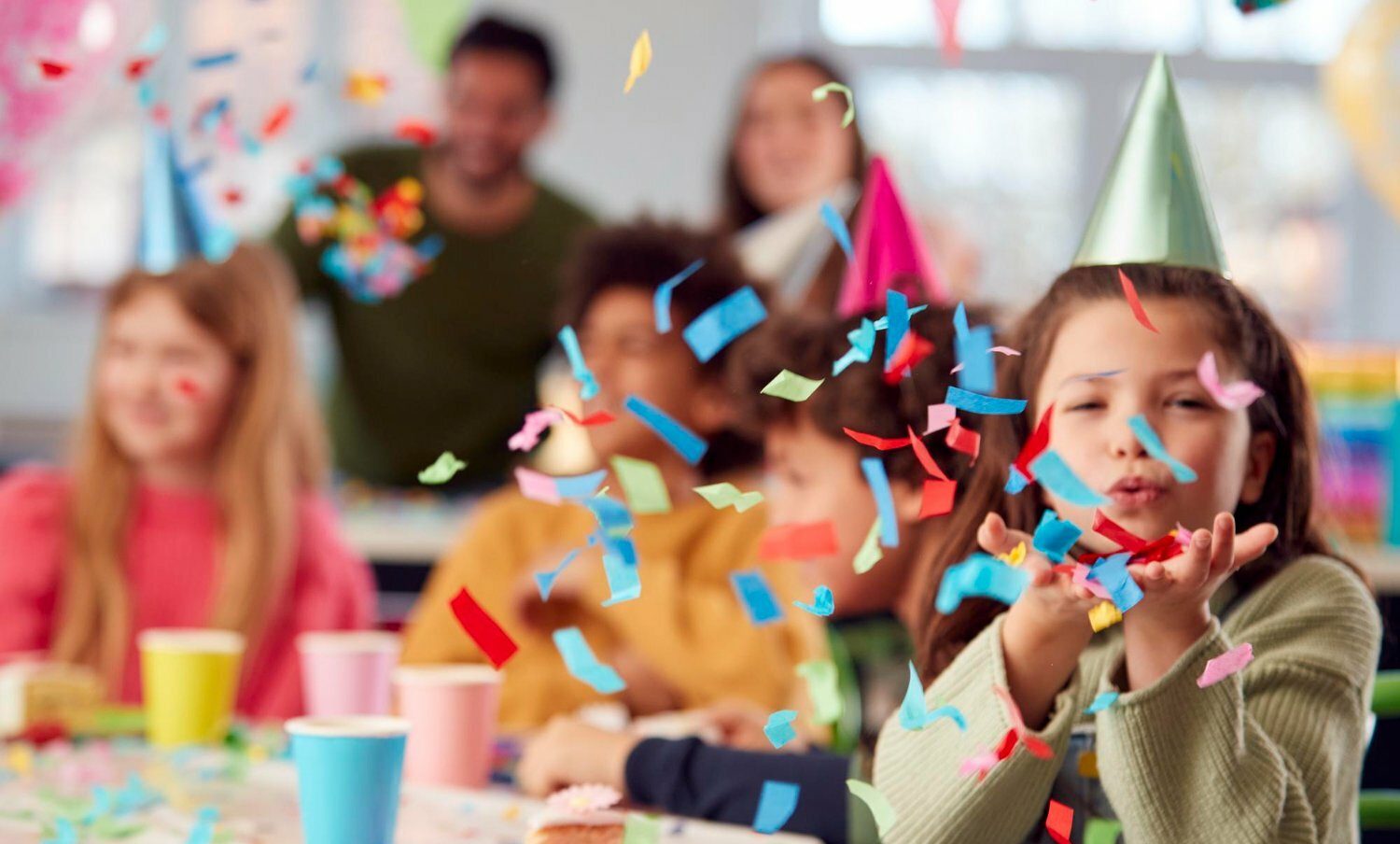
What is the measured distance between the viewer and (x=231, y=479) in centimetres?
166

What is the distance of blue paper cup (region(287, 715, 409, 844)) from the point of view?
79cm

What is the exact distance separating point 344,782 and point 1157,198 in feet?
1.57

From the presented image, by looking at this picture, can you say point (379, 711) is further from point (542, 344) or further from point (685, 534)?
point (542, 344)

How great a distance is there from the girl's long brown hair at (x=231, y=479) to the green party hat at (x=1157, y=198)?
3.48 feet

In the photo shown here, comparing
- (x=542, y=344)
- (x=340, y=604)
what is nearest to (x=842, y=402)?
(x=340, y=604)

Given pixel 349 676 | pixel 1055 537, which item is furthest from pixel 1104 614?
pixel 349 676

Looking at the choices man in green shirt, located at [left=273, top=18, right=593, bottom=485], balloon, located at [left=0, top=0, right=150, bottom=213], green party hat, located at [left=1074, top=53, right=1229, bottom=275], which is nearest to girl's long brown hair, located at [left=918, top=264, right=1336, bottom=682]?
green party hat, located at [left=1074, top=53, right=1229, bottom=275]

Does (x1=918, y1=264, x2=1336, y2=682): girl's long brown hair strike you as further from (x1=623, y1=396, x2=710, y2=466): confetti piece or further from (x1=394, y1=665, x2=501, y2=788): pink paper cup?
(x1=394, y1=665, x2=501, y2=788): pink paper cup

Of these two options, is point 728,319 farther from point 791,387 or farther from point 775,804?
point 775,804

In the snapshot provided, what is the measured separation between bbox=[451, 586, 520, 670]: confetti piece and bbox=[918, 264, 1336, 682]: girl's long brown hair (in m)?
0.22

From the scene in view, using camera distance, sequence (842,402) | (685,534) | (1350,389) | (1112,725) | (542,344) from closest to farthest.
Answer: (1112,725)
(842,402)
(685,534)
(1350,389)
(542,344)

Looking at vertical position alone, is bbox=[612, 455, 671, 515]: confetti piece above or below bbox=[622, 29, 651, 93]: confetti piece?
below

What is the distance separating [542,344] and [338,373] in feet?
1.22

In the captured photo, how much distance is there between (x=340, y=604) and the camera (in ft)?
5.59
